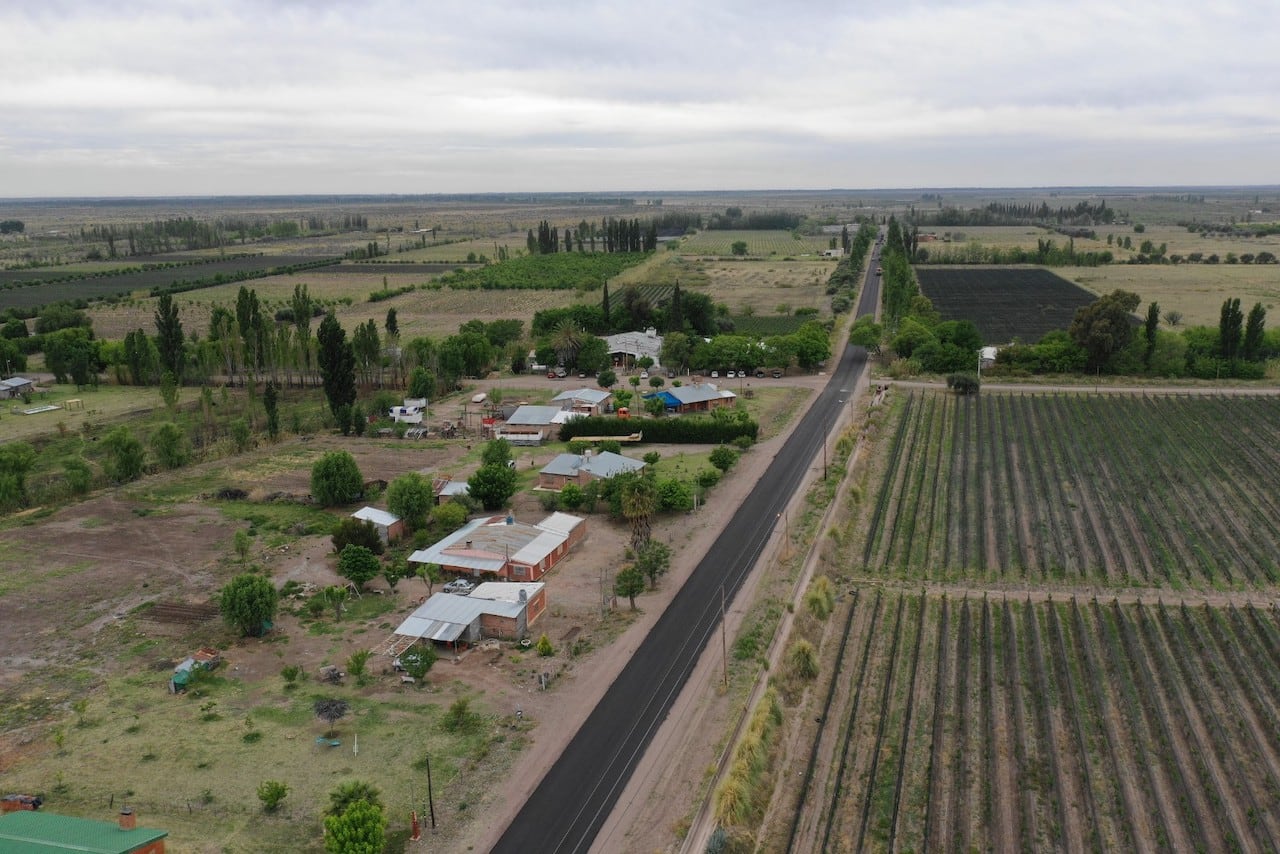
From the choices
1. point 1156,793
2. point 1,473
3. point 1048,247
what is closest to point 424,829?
point 1156,793

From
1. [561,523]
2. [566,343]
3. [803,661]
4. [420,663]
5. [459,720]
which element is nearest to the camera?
[459,720]

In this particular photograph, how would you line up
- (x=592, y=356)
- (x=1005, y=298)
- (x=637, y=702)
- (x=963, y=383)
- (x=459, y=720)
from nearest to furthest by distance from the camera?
(x=459, y=720), (x=637, y=702), (x=963, y=383), (x=592, y=356), (x=1005, y=298)

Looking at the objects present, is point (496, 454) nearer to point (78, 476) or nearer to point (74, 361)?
point (78, 476)

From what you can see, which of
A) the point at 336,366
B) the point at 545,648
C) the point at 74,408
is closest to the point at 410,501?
the point at 545,648

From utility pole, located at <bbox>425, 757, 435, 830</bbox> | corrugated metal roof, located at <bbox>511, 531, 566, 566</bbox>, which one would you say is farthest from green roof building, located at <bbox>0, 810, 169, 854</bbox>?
corrugated metal roof, located at <bbox>511, 531, 566, 566</bbox>

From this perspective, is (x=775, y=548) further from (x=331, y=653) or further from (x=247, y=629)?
(x=247, y=629)

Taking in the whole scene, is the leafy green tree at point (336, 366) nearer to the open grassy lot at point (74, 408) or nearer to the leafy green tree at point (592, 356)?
the open grassy lot at point (74, 408)
